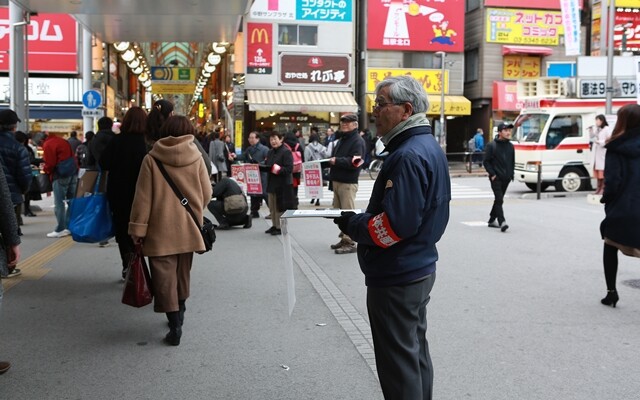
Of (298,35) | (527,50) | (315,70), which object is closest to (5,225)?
Answer: (298,35)

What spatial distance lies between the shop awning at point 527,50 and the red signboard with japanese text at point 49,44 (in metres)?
20.2

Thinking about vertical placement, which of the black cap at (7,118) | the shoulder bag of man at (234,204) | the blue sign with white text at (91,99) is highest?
the blue sign with white text at (91,99)

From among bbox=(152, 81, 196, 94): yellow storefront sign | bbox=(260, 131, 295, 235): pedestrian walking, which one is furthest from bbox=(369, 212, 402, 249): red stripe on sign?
bbox=(152, 81, 196, 94): yellow storefront sign

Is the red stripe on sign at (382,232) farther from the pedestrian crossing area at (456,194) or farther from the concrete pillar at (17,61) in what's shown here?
the concrete pillar at (17,61)

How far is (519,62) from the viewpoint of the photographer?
34375 mm

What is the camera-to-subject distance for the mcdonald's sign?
1154 inches

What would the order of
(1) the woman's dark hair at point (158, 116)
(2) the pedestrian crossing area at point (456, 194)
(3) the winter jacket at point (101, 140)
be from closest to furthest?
(1) the woman's dark hair at point (158, 116), (3) the winter jacket at point (101, 140), (2) the pedestrian crossing area at point (456, 194)

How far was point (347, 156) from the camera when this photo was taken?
30.0ft

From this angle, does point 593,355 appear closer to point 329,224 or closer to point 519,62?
point 329,224

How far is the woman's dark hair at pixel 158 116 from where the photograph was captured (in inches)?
242

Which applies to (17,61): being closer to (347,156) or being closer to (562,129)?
(347,156)

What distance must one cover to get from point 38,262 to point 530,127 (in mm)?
14627

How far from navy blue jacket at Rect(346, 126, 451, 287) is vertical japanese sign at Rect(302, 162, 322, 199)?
8051 millimetres

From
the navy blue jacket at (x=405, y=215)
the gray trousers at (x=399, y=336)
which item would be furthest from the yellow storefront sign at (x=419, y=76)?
the gray trousers at (x=399, y=336)
